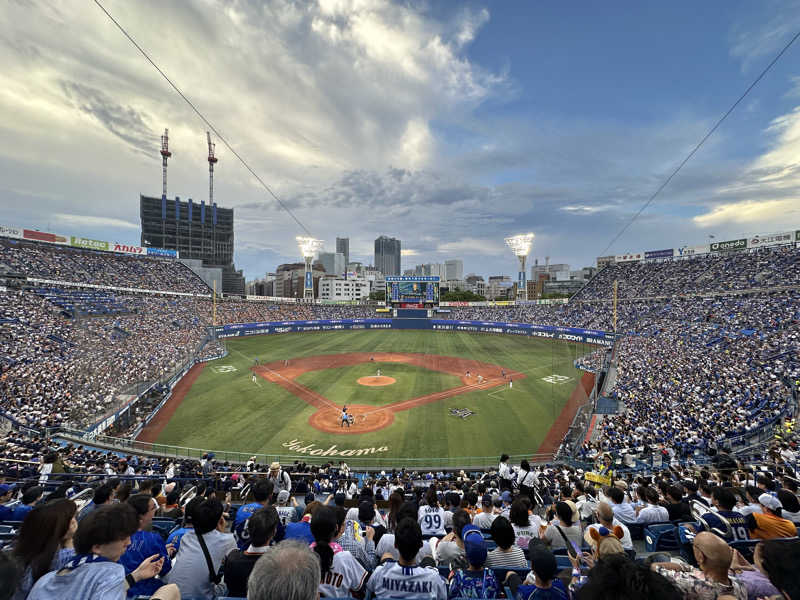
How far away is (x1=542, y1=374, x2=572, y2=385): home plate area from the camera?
107 ft

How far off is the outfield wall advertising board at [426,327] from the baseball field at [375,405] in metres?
6.27

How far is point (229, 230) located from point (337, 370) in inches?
3679

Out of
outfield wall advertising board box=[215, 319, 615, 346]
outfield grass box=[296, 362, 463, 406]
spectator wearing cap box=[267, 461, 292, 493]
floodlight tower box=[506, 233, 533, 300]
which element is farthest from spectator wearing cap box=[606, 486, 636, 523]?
floodlight tower box=[506, 233, 533, 300]

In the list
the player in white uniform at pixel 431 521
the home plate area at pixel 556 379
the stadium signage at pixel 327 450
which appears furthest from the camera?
the home plate area at pixel 556 379

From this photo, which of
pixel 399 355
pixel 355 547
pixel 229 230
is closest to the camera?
pixel 355 547

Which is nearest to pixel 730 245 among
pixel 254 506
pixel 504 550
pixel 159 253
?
pixel 504 550

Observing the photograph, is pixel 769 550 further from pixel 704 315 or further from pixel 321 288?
pixel 321 288

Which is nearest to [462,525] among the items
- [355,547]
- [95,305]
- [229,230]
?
[355,547]

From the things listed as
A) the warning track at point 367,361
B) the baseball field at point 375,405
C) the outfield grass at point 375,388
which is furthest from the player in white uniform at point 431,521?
the outfield grass at point 375,388

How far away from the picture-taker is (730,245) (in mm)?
53750

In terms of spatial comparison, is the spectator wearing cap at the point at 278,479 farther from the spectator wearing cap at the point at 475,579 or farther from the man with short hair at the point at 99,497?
the spectator wearing cap at the point at 475,579

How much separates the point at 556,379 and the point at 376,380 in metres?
17.9

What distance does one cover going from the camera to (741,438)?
16016mm

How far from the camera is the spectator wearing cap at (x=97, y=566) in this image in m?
2.51
